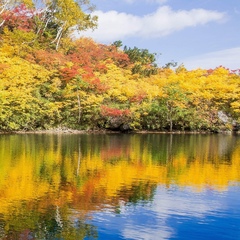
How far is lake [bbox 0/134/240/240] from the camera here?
6.72m

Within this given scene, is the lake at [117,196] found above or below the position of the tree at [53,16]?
below

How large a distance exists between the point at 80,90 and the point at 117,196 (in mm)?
20347

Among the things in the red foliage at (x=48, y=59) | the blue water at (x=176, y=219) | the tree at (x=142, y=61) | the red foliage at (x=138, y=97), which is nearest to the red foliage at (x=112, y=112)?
the red foliage at (x=138, y=97)

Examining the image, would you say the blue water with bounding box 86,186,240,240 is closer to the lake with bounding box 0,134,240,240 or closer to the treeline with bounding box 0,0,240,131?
the lake with bounding box 0,134,240,240

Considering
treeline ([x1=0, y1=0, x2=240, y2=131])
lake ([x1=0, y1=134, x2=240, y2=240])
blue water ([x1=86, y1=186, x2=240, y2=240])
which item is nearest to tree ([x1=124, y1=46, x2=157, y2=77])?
treeline ([x1=0, y1=0, x2=240, y2=131])

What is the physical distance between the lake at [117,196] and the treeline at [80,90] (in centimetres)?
1188

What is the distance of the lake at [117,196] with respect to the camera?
265 inches

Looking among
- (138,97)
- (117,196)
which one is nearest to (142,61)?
(138,97)

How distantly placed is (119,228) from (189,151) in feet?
37.4

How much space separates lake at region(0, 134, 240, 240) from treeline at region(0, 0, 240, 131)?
1188cm

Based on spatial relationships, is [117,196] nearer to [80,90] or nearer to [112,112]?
[112,112]

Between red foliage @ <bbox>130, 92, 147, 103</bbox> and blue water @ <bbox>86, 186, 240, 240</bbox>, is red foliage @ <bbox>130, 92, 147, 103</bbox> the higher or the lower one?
the higher one

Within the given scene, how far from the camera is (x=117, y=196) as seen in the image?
29.3ft

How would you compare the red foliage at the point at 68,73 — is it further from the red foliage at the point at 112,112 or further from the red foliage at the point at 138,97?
the red foliage at the point at 138,97
